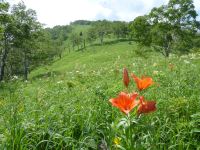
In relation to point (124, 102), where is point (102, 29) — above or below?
below

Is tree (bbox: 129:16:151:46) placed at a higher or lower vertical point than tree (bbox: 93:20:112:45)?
higher

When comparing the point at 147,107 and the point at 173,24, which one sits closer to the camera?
the point at 147,107

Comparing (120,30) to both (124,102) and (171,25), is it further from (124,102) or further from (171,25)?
(124,102)

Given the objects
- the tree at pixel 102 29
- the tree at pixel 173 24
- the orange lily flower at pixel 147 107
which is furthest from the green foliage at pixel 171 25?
the tree at pixel 102 29

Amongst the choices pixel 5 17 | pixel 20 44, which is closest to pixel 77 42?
pixel 20 44

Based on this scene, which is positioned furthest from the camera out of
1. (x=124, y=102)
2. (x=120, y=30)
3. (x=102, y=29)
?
(x=120, y=30)

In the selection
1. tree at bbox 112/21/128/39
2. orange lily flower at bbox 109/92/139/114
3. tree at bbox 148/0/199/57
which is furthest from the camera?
tree at bbox 112/21/128/39

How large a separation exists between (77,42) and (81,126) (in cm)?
12825

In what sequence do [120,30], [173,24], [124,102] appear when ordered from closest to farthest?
[124,102], [173,24], [120,30]

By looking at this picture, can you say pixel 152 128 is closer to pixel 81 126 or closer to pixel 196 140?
pixel 196 140

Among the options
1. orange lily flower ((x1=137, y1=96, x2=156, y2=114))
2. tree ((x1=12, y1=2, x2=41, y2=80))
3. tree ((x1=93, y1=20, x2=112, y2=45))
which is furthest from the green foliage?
tree ((x1=93, y1=20, x2=112, y2=45))

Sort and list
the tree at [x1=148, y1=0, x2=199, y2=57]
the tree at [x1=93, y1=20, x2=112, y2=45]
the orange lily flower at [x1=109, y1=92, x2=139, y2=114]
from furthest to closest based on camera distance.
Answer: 1. the tree at [x1=93, y1=20, x2=112, y2=45]
2. the tree at [x1=148, y1=0, x2=199, y2=57]
3. the orange lily flower at [x1=109, y1=92, x2=139, y2=114]

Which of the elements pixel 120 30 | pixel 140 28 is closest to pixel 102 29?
pixel 120 30

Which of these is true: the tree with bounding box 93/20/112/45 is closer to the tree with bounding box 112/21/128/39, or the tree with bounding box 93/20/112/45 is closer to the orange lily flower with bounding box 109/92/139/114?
the tree with bounding box 112/21/128/39
